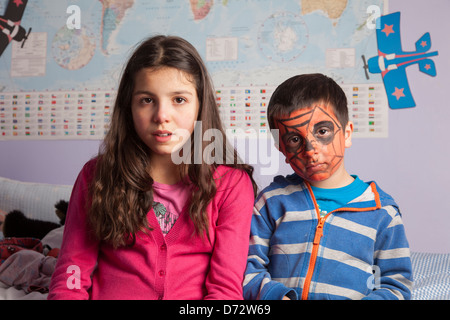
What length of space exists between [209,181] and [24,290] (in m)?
0.72

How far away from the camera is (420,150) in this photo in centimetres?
221

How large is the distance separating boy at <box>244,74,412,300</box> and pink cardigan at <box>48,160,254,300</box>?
0.05 meters

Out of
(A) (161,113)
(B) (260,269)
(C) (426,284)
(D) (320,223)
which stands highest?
(A) (161,113)

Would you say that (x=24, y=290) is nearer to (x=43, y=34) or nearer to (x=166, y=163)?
(x=166, y=163)

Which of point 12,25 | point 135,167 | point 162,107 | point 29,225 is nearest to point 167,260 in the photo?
point 135,167

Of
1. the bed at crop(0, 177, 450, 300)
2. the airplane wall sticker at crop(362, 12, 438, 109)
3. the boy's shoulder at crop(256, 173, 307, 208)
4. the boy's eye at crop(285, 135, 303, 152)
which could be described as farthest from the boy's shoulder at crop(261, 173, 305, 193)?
the airplane wall sticker at crop(362, 12, 438, 109)

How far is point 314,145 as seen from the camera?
2.99 feet

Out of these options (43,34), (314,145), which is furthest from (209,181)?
(43,34)

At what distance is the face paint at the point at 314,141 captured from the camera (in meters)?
0.91

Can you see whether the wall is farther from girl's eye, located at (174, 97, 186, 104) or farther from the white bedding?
girl's eye, located at (174, 97, 186, 104)

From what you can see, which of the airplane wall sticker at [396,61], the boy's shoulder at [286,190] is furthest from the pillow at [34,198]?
the airplane wall sticker at [396,61]

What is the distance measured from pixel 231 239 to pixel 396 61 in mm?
1736

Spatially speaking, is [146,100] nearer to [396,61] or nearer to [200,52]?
[200,52]

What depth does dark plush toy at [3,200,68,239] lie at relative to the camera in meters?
1.90
